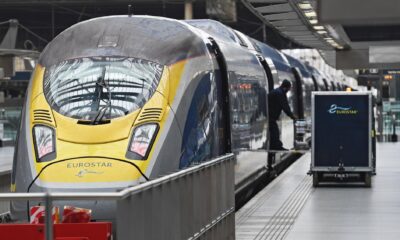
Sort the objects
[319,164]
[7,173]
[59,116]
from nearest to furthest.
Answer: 1. [59,116]
2. [319,164]
3. [7,173]

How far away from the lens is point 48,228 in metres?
7.34

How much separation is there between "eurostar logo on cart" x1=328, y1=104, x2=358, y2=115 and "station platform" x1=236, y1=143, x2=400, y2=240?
149cm

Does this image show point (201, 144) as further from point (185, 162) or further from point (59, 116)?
point (59, 116)

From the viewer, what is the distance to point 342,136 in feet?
68.2

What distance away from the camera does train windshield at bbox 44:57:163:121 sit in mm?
13312

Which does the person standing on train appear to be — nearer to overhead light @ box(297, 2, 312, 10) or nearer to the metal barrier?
overhead light @ box(297, 2, 312, 10)

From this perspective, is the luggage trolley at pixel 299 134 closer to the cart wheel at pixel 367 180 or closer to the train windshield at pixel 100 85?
the cart wheel at pixel 367 180

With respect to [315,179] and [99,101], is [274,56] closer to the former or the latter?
[315,179]

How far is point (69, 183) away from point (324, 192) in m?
8.61

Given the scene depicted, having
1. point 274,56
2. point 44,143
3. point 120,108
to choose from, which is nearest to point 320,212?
point 120,108

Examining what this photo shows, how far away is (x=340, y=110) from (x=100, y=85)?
823 centimetres

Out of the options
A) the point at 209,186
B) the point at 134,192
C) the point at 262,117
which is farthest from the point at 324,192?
the point at 134,192

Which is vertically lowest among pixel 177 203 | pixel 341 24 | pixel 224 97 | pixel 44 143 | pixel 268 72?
pixel 177 203

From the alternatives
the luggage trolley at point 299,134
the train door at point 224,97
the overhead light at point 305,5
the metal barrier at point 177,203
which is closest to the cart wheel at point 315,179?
the overhead light at point 305,5
